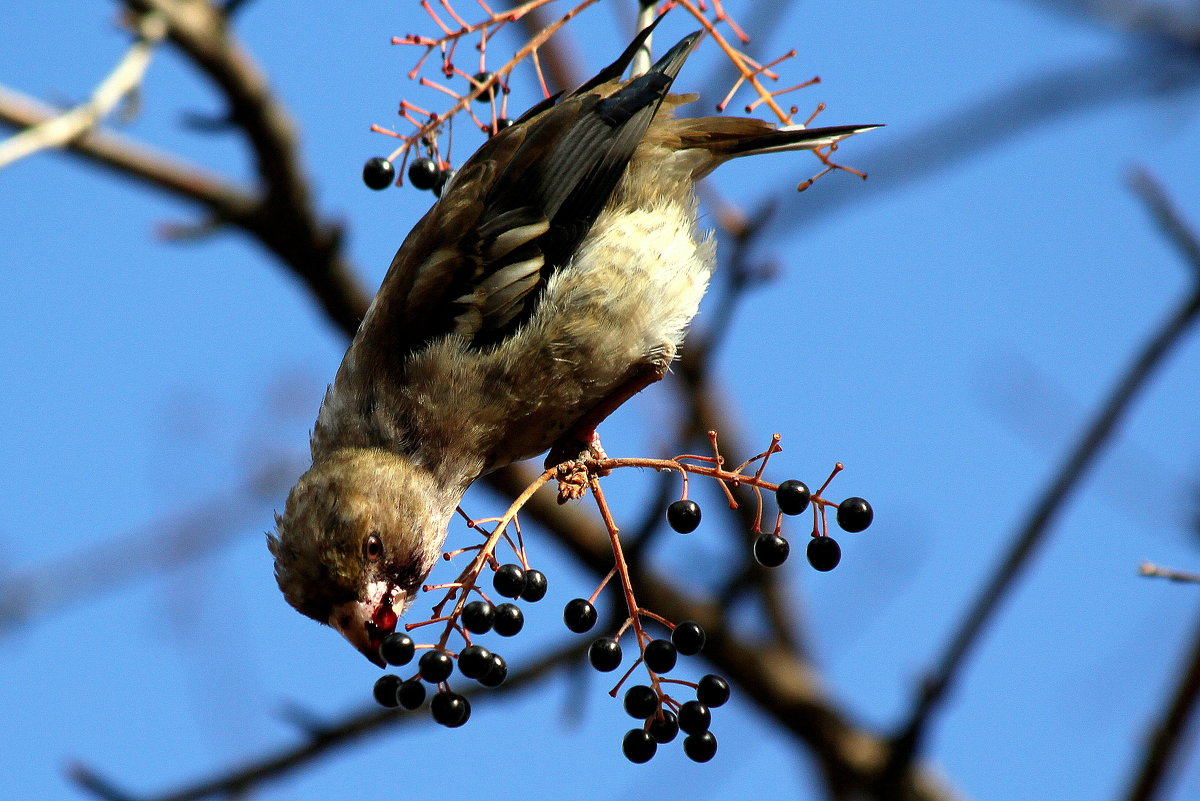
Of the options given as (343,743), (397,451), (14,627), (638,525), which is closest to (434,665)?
(397,451)

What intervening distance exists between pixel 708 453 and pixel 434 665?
482 cm

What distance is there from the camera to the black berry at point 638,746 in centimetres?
279

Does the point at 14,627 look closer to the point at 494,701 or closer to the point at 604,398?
the point at 494,701

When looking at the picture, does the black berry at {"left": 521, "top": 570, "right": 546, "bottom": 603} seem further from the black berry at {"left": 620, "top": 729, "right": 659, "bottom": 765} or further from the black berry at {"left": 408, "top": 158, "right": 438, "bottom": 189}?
the black berry at {"left": 408, "top": 158, "right": 438, "bottom": 189}

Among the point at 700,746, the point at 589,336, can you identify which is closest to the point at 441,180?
the point at 589,336

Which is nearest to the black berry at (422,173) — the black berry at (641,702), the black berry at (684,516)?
the black berry at (684,516)

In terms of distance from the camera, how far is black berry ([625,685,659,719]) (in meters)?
2.78

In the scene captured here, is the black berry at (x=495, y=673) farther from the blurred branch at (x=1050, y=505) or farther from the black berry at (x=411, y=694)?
the blurred branch at (x=1050, y=505)

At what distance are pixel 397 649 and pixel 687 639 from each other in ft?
2.31

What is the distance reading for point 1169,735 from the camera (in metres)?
3.90

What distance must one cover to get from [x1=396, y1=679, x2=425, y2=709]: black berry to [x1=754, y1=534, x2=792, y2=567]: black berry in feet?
2.88

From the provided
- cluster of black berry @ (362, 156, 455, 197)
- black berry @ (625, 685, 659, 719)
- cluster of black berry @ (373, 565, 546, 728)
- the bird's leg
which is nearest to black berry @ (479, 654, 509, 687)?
cluster of black berry @ (373, 565, 546, 728)

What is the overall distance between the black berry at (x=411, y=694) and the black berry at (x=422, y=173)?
5.42 ft

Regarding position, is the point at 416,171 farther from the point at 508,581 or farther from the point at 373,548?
the point at 508,581
